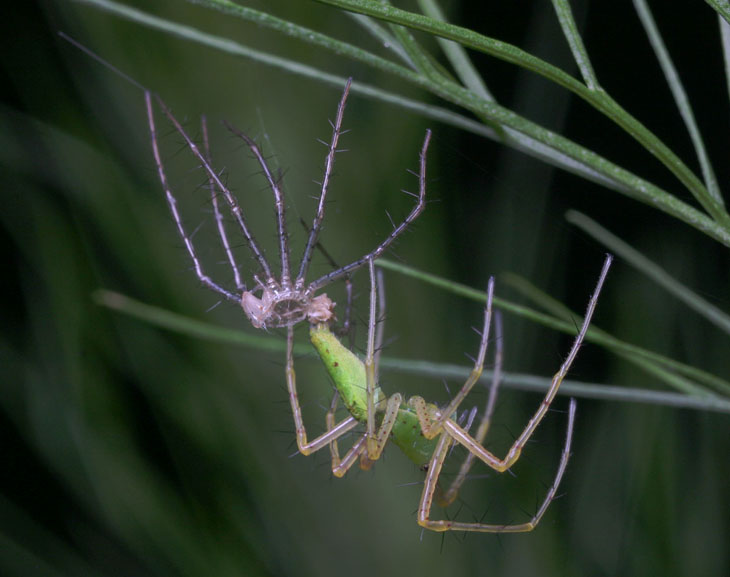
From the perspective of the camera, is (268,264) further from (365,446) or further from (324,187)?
(365,446)

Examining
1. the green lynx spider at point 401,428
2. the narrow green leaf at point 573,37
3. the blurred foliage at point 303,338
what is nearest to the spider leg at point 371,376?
the green lynx spider at point 401,428

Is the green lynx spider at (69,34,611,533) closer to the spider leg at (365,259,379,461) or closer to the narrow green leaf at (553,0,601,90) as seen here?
the spider leg at (365,259,379,461)

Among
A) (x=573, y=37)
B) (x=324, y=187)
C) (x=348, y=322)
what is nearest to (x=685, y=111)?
(x=573, y=37)

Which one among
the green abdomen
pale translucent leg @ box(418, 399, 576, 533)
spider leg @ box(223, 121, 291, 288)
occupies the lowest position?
pale translucent leg @ box(418, 399, 576, 533)

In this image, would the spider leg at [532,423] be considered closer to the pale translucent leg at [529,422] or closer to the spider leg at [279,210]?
the pale translucent leg at [529,422]

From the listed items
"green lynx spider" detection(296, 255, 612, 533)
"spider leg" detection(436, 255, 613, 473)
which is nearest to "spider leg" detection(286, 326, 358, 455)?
"green lynx spider" detection(296, 255, 612, 533)

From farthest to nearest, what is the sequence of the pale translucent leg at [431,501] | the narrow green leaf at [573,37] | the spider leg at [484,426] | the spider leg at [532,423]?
the spider leg at [484,426]
the pale translucent leg at [431,501]
the spider leg at [532,423]
the narrow green leaf at [573,37]
